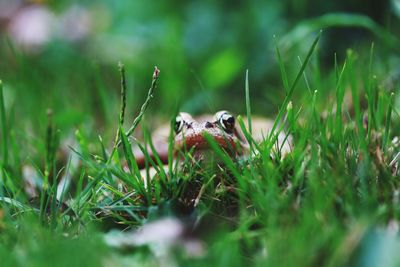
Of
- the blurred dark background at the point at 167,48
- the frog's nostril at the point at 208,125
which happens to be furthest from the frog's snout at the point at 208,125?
the blurred dark background at the point at 167,48

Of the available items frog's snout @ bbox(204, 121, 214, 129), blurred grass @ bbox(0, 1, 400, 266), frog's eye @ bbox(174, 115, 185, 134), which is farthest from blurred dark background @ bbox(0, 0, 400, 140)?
frog's snout @ bbox(204, 121, 214, 129)

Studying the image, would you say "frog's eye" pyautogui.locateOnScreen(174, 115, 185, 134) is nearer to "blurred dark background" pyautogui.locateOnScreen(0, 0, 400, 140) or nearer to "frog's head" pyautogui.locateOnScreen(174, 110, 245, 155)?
"frog's head" pyautogui.locateOnScreen(174, 110, 245, 155)

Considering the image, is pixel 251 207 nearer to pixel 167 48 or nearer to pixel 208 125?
pixel 208 125

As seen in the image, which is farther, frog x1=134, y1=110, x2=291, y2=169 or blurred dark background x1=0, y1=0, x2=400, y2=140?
blurred dark background x1=0, y1=0, x2=400, y2=140

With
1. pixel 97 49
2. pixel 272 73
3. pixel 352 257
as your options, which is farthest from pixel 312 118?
pixel 97 49

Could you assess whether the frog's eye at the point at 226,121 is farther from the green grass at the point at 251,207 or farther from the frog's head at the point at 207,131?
the green grass at the point at 251,207
